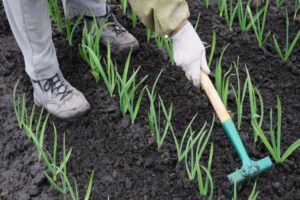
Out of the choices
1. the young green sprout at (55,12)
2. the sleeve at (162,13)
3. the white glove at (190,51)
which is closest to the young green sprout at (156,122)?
the white glove at (190,51)

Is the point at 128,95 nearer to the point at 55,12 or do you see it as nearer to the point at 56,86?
the point at 56,86

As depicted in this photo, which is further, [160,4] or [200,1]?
[200,1]

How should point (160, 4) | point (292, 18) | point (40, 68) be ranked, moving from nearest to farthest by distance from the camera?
1. point (160, 4)
2. point (40, 68)
3. point (292, 18)

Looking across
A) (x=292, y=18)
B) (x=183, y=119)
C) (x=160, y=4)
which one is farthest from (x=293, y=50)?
(x=160, y=4)

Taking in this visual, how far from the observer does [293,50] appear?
8.99 ft

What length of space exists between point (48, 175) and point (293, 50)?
1.46 meters

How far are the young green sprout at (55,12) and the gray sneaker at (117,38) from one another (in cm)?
19

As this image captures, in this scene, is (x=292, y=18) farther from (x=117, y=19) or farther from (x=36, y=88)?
(x=36, y=88)

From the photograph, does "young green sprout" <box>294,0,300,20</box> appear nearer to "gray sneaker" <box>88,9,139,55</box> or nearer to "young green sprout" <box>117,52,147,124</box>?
"gray sneaker" <box>88,9,139,55</box>

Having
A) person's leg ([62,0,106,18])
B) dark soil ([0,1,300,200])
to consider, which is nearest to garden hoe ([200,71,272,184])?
dark soil ([0,1,300,200])

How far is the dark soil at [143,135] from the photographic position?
6.82 ft

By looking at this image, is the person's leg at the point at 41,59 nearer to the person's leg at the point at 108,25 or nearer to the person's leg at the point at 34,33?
the person's leg at the point at 34,33

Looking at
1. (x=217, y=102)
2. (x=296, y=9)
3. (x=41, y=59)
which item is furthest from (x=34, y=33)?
(x=296, y=9)

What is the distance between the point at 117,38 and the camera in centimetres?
267
